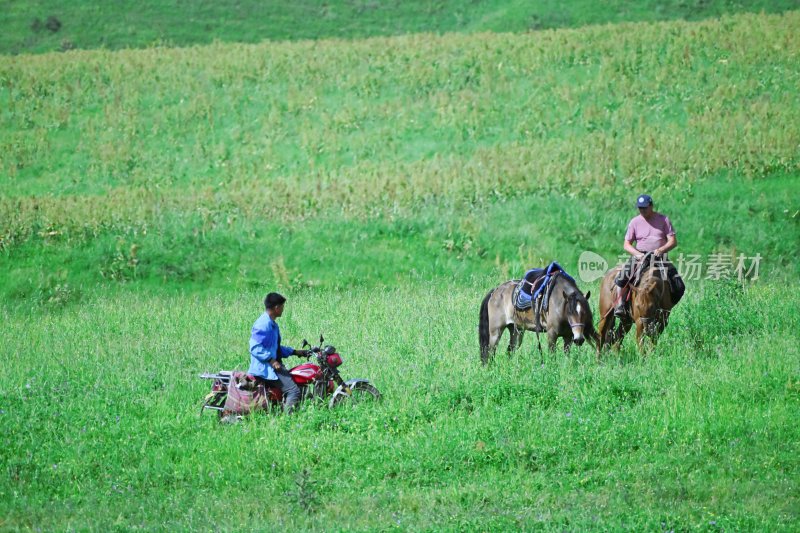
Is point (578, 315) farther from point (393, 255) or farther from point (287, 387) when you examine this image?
point (393, 255)

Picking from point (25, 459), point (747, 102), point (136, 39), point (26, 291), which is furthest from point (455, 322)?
point (136, 39)

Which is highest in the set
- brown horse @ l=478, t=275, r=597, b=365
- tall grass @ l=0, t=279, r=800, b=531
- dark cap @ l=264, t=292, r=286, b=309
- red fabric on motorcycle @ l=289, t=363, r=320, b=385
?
dark cap @ l=264, t=292, r=286, b=309

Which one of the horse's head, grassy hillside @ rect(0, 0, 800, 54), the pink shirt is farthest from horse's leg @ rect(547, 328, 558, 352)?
grassy hillside @ rect(0, 0, 800, 54)

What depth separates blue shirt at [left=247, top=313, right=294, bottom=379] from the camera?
1286 cm

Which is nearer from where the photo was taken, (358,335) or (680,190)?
(358,335)

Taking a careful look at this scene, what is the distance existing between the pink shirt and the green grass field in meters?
1.68

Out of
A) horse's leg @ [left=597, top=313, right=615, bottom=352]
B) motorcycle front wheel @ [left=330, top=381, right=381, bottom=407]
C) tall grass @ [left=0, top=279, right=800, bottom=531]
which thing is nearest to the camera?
tall grass @ [left=0, top=279, right=800, bottom=531]

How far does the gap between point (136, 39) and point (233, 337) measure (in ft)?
130

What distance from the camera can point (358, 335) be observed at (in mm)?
17797

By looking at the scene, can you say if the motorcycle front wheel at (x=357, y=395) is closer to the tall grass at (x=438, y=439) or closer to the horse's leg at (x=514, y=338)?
the tall grass at (x=438, y=439)

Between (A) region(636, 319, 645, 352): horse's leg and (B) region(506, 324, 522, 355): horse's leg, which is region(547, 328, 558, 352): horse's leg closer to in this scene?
(B) region(506, 324, 522, 355): horse's leg

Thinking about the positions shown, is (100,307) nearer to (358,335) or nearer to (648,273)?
(358,335)

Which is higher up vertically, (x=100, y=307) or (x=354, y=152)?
(x=354, y=152)

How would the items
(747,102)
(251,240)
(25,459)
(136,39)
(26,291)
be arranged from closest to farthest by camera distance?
(25,459), (26,291), (251,240), (747,102), (136,39)
